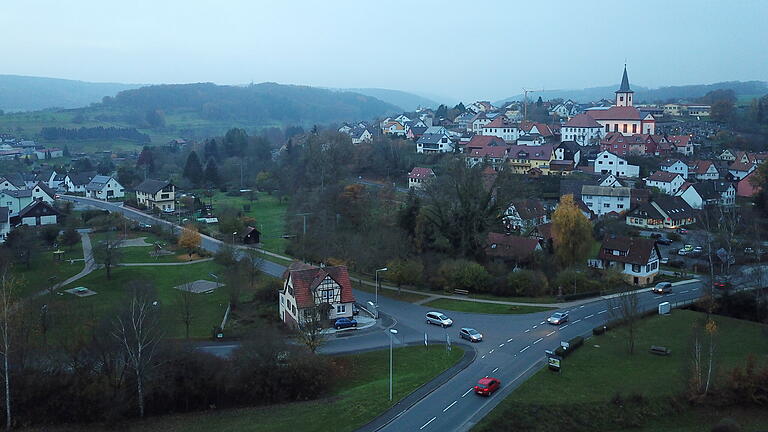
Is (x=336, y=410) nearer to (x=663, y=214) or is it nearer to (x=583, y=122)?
(x=663, y=214)

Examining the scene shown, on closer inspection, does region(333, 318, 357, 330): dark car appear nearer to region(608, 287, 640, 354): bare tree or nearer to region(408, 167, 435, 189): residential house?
region(608, 287, 640, 354): bare tree

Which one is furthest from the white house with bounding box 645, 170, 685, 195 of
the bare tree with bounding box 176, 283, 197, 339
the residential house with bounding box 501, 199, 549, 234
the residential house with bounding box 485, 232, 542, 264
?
the bare tree with bounding box 176, 283, 197, 339

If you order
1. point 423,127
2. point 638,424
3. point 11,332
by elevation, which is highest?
point 423,127

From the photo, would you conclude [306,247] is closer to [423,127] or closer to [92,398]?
[92,398]

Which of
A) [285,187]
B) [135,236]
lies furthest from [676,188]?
[135,236]

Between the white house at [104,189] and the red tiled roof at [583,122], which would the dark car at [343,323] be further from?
the red tiled roof at [583,122]

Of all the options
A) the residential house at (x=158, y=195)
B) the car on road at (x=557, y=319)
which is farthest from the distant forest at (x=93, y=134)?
the car on road at (x=557, y=319)
